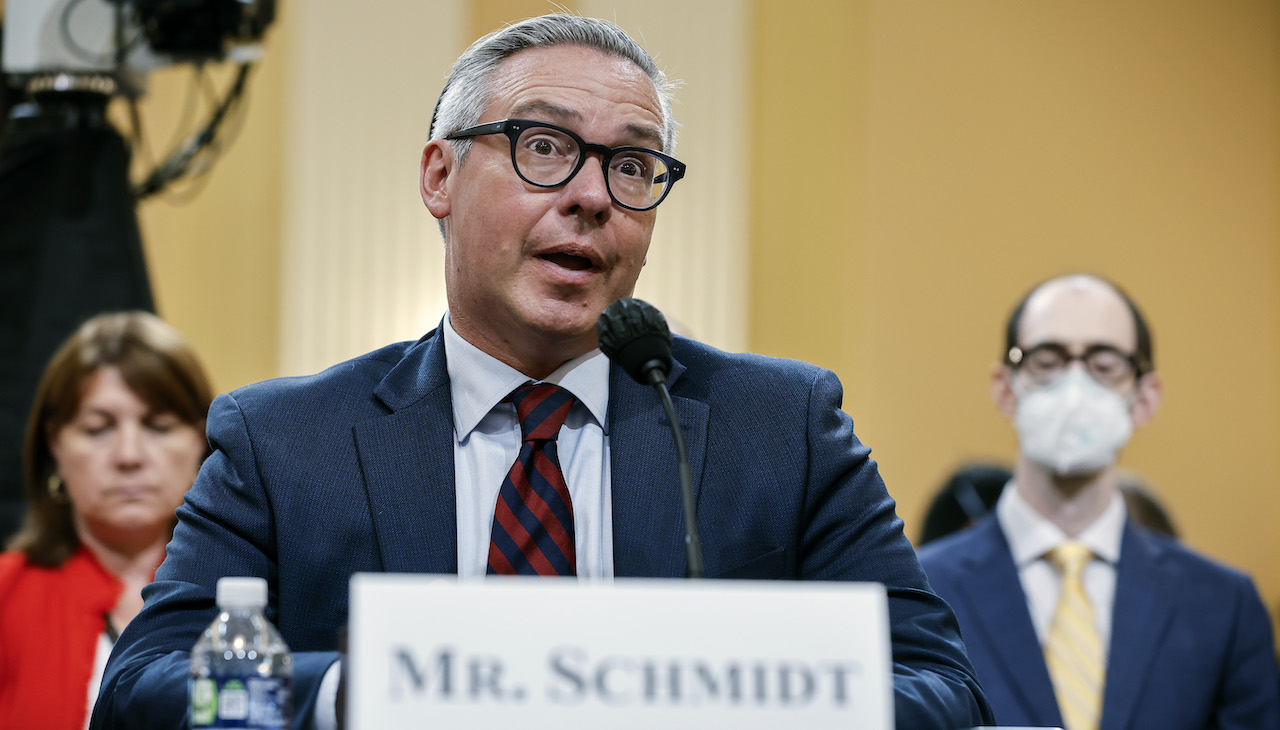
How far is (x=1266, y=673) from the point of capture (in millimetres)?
2861

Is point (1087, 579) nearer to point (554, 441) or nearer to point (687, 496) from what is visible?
point (554, 441)

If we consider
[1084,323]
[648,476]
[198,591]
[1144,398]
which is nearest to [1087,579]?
[1144,398]

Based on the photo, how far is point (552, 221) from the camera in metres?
1.68

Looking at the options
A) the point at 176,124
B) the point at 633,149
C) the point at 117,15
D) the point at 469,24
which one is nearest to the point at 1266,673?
the point at 633,149

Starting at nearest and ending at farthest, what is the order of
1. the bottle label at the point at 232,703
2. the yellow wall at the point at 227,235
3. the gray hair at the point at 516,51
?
the bottle label at the point at 232,703
the gray hair at the point at 516,51
the yellow wall at the point at 227,235

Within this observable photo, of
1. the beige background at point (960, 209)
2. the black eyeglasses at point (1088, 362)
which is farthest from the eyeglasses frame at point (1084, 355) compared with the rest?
the beige background at point (960, 209)

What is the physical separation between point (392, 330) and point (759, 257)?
1.44 metres

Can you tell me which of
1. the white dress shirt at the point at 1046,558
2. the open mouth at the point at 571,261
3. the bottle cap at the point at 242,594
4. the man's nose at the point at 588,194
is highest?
the man's nose at the point at 588,194

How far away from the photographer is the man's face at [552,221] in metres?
1.68

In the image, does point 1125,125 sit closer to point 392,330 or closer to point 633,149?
point 392,330

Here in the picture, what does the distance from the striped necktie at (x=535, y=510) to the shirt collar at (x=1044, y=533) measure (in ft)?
5.48

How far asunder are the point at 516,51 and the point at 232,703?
3.36 ft

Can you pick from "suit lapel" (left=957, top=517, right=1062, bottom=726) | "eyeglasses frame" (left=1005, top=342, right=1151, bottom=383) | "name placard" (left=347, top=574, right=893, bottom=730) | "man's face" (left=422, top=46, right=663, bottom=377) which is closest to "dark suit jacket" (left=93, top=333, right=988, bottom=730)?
"man's face" (left=422, top=46, right=663, bottom=377)

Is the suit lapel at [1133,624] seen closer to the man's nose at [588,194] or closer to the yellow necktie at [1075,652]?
the yellow necktie at [1075,652]
